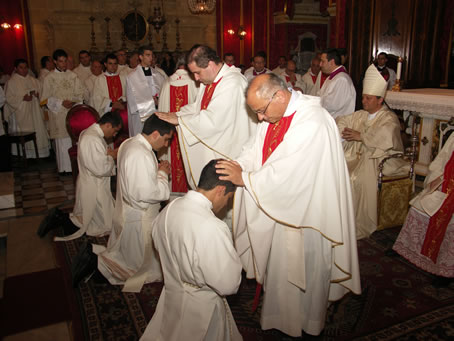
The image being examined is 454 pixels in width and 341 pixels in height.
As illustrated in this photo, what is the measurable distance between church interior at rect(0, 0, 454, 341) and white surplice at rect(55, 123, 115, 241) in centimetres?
23

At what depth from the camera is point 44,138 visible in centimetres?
899

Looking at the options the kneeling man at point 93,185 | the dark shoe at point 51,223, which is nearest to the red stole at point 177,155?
the kneeling man at point 93,185

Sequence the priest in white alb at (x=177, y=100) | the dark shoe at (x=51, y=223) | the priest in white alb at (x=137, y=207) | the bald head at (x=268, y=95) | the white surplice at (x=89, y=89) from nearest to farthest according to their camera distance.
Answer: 1. the bald head at (x=268, y=95)
2. the priest in white alb at (x=137, y=207)
3. the dark shoe at (x=51, y=223)
4. the priest in white alb at (x=177, y=100)
5. the white surplice at (x=89, y=89)

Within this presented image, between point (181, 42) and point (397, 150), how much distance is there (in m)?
12.6

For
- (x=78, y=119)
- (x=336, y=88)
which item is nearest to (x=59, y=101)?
(x=78, y=119)

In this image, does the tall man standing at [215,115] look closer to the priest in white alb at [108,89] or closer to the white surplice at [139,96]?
the white surplice at [139,96]

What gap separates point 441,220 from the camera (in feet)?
11.8

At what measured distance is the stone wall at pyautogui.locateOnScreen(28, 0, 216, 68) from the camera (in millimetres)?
13516

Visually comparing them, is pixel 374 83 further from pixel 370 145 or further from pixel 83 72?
pixel 83 72

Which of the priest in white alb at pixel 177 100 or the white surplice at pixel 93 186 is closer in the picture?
the white surplice at pixel 93 186

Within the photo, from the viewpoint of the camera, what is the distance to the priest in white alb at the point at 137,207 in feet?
11.1

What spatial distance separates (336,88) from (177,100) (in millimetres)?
2260

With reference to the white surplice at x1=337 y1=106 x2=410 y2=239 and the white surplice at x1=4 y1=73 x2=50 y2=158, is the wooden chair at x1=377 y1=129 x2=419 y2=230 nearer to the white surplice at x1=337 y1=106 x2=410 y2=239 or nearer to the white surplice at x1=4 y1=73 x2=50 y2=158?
the white surplice at x1=337 y1=106 x2=410 y2=239

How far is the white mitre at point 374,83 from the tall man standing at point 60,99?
5.58 meters
